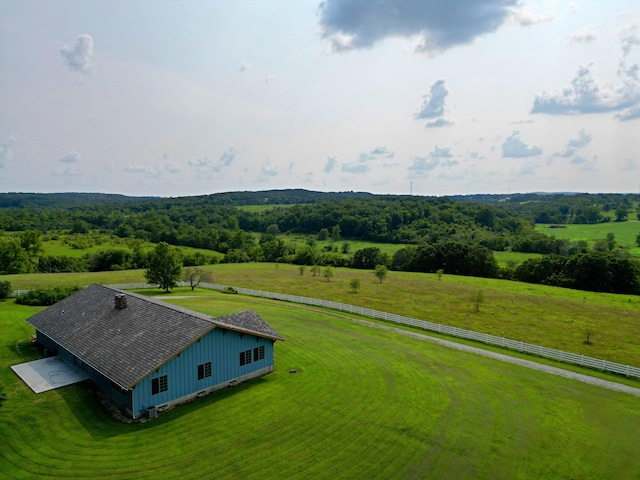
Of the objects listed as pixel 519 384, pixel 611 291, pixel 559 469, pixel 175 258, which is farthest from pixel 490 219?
pixel 559 469

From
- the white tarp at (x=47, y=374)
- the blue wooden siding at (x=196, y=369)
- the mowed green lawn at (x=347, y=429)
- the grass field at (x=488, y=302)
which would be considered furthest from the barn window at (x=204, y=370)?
the grass field at (x=488, y=302)

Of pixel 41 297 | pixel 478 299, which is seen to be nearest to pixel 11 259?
pixel 41 297

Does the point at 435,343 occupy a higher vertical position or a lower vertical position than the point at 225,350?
lower

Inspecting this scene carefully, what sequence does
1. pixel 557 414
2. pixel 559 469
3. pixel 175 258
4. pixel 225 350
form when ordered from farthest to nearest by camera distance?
pixel 175 258, pixel 225 350, pixel 557 414, pixel 559 469

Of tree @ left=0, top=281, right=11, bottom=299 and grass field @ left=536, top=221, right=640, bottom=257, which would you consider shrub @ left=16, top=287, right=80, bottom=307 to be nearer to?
tree @ left=0, top=281, right=11, bottom=299

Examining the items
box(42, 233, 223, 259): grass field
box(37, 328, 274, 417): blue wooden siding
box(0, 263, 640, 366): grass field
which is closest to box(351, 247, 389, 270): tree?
box(0, 263, 640, 366): grass field

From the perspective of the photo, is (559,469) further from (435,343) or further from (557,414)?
(435,343)

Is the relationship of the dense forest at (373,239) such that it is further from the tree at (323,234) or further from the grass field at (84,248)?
the grass field at (84,248)
